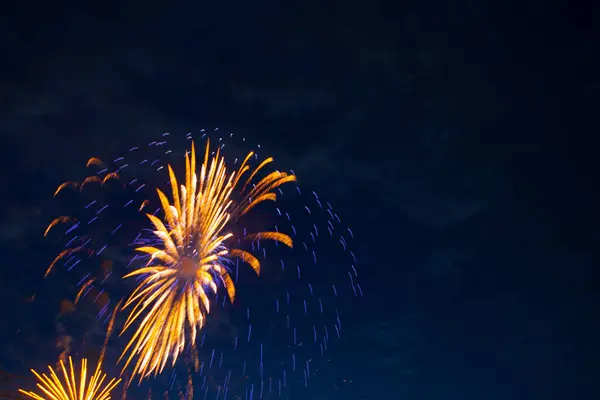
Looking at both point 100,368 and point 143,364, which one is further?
point 100,368

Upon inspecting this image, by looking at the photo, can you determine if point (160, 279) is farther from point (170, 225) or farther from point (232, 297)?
point (232, 297)

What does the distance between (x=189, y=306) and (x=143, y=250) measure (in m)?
4.82

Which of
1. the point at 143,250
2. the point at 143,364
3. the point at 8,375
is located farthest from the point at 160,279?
the point at 8,375

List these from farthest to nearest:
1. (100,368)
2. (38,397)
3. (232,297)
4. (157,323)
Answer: (100,368)
(38,397)
(157,323)
(232,297)

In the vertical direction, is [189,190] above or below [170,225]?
above

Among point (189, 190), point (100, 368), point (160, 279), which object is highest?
point (189, 190)

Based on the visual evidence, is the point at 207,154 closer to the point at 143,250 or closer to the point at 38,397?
the point at 143,250

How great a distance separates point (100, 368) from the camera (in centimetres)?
3300

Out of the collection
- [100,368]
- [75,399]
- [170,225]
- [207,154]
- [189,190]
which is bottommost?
[75,399]

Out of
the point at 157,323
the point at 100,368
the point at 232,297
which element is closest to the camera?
the point at 232,297

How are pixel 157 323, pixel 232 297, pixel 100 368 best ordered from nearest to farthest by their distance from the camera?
1. pixel 232 297
2. pixel 157 323
3. pixel 100 368

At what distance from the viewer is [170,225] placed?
86.9 feet

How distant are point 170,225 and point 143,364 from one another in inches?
346

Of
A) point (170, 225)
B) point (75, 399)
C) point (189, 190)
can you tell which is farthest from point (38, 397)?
point (189, 190)
